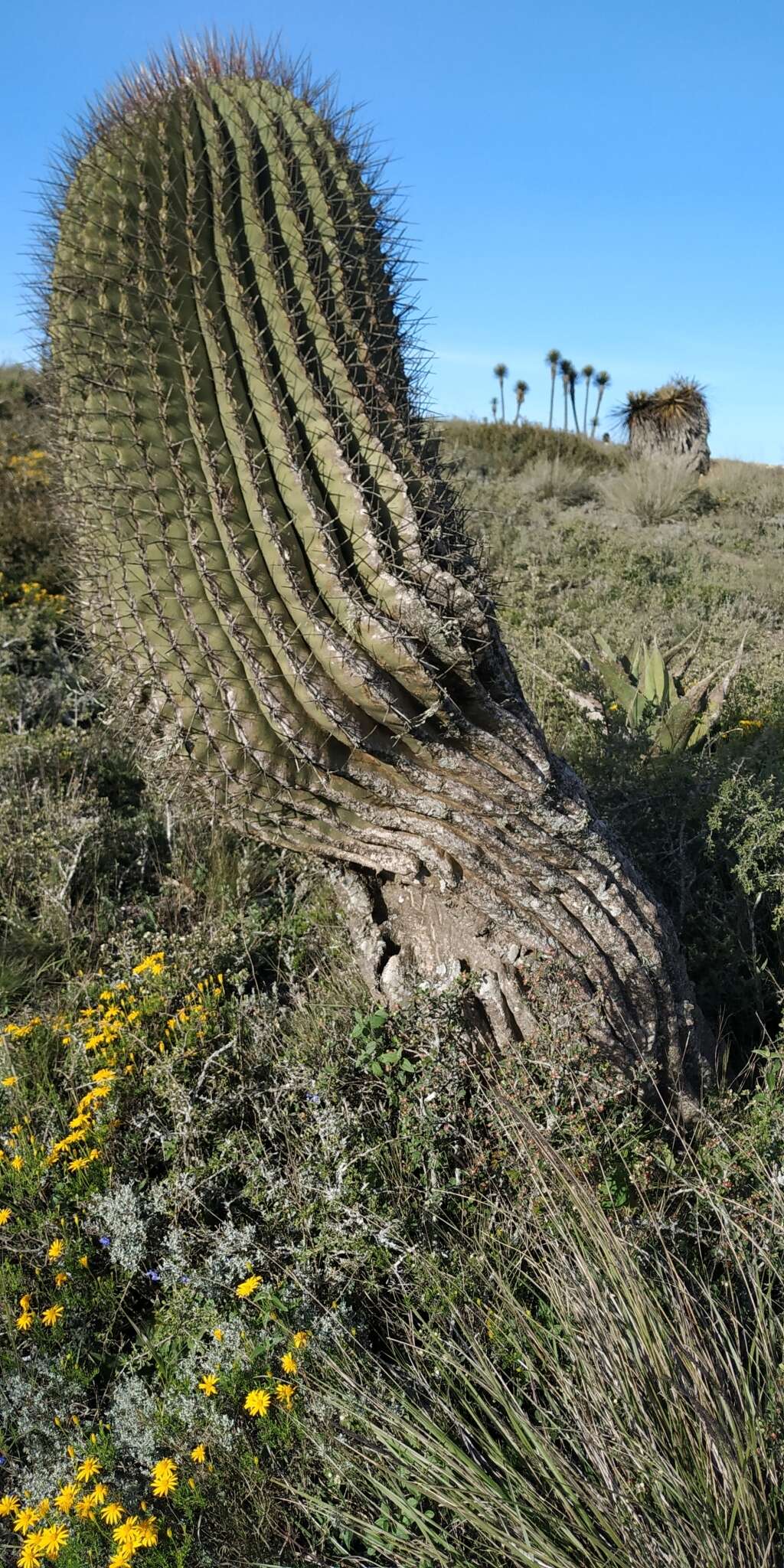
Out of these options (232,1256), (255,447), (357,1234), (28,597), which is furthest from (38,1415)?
(28,597)

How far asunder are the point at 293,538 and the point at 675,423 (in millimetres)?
14137

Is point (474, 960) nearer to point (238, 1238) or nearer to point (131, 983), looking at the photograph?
point (238, 1238)

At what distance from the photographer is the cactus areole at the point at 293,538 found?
2600 mm

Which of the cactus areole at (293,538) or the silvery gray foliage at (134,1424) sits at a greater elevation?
the cactus areole at (293,538)

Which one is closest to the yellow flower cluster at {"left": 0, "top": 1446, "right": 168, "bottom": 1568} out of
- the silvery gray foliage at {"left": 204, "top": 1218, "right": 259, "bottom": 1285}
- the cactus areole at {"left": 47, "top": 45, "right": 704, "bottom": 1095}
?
the silvery gray foliage at {"left": 204, "top": 1218, "right": 259, "bottom": 1285}

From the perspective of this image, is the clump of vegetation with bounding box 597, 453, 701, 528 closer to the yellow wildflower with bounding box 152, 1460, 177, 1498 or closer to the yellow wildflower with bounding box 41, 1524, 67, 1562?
the yellow wildflower with bounding box 152, 1460, 177, 1498

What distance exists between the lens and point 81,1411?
2.37 m

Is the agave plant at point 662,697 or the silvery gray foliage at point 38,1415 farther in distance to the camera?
the agave plant at point 662,697

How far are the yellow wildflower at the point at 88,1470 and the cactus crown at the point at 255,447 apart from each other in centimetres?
163

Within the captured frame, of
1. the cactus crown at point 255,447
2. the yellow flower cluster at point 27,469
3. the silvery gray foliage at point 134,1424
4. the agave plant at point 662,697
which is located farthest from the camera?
the yellow flower cluster at point 27,469

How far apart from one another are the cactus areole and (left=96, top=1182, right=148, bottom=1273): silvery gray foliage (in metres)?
1.09

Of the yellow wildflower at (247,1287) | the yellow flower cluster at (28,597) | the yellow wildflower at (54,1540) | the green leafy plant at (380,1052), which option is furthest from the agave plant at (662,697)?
the yellow flower cluster at (28,597)

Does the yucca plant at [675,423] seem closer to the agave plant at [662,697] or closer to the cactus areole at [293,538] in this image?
the agave plant at [662,697]

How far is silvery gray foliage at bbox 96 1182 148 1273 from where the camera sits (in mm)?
2594
